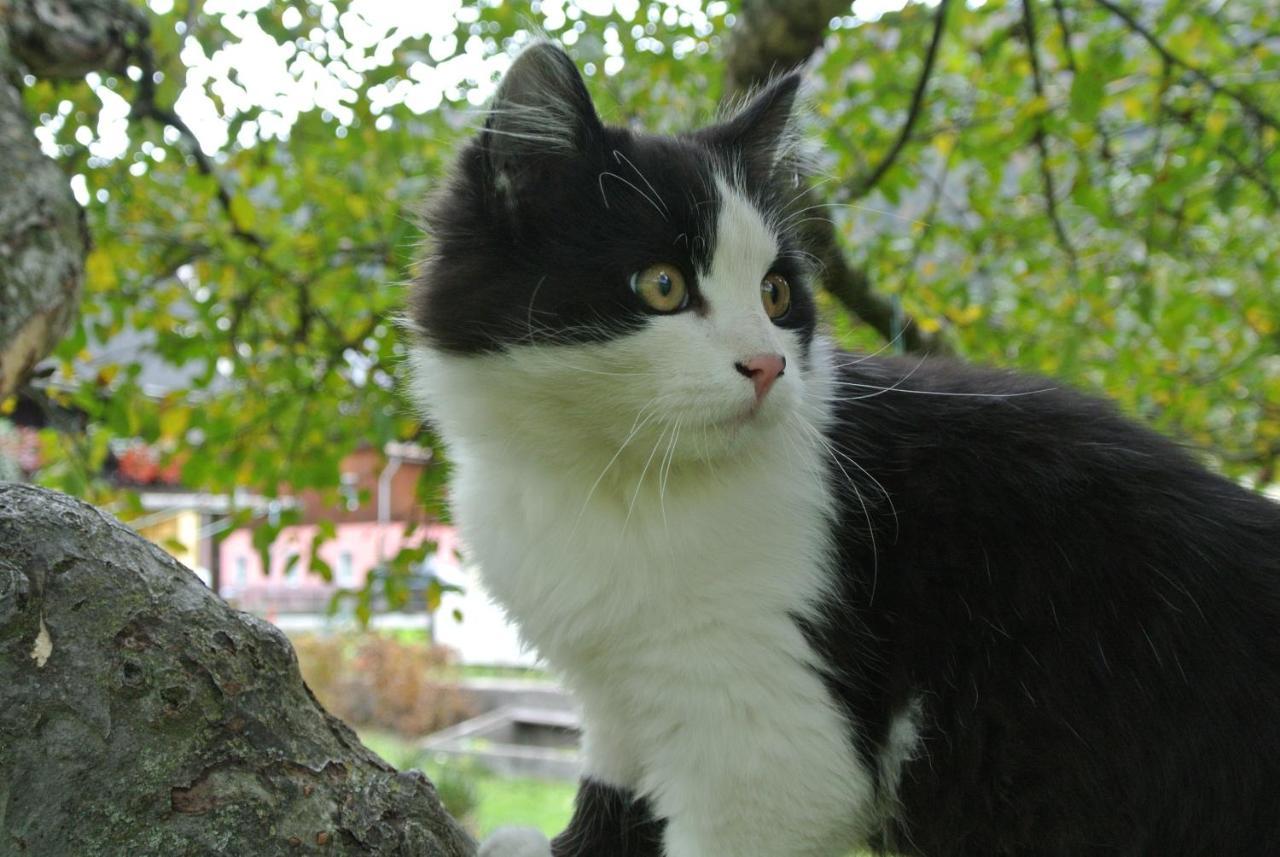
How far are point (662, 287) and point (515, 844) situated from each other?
3.23 ft

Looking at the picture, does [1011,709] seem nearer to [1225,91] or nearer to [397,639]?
[1225,91]

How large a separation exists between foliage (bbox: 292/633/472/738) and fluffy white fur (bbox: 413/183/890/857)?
904 centimetres

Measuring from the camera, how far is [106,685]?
109cm

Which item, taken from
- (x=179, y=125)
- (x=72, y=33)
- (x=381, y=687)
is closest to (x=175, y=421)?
(x=179, y=125)

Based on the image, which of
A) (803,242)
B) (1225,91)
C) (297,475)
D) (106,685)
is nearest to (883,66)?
(1225,91)

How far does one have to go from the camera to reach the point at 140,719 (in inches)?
43.4

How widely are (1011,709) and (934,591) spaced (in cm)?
20

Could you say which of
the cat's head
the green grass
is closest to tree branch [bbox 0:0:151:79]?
the cat's head

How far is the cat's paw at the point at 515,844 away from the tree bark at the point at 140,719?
0.45m

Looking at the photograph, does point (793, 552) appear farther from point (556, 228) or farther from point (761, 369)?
point (556, 228)

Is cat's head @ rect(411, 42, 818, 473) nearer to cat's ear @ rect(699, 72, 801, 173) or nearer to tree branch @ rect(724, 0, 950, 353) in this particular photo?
cat's ear @ rect(699, 72, 801, 173)

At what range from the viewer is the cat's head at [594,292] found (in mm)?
1460

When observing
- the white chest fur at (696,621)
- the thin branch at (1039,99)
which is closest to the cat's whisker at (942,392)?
the white chest fur at (696,621)

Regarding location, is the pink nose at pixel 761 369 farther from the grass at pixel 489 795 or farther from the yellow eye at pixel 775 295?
the grass at pixel 489 795
